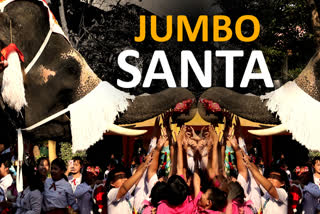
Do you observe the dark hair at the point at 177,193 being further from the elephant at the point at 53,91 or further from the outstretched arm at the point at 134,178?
the outstretched arm at the point at 134,178

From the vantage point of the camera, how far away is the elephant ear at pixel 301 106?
267 inches

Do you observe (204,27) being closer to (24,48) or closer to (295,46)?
(295,46)

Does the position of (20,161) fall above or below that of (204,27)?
below

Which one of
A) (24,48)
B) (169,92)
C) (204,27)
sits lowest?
(169,92)

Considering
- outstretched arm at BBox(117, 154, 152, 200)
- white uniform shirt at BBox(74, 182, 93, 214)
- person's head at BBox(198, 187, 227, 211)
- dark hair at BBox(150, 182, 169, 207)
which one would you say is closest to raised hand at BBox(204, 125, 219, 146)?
outstretched arm at BBox(117, 154, 152, 200)

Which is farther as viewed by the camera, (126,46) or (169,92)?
(126,46)

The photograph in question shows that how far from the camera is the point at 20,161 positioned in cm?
682

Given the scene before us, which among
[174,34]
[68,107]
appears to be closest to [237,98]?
[68,107]

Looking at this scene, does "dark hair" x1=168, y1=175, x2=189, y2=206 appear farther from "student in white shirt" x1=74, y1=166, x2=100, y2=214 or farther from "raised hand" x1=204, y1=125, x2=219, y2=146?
"student in white shirt" x1=74, y1=166, x2=100, y2=214

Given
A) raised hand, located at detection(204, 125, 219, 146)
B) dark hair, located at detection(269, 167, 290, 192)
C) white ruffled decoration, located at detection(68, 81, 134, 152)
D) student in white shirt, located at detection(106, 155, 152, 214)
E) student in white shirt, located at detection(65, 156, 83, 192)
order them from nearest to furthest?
white ruffled decoration, located at detection(68, 81, 134, 152)
raised hand, located at detection(204, 125, 219, 146)
student in white shirt, located at detection(106, 155, 152, 214)
dark hair, located at detection(269, 167, 290, 192)
student in white shirt, located at detection(65, 156, 83, 192)

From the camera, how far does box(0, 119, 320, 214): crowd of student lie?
611 centimetres

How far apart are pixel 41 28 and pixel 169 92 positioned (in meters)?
1.45

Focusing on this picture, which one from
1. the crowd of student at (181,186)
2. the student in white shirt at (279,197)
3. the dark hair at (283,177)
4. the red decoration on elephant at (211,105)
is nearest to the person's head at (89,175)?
the crowd of student at (181,186)

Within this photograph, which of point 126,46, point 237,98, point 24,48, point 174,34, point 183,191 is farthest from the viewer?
point 174,34
